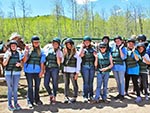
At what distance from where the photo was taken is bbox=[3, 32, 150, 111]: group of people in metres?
6.51

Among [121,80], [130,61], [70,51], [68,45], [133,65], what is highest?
[68,45]

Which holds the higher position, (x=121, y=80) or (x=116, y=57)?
(x=116, y=57)

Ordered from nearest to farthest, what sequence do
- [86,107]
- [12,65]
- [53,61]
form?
[12,65] < [86,107] < [53,61]

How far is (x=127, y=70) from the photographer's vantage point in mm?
7488

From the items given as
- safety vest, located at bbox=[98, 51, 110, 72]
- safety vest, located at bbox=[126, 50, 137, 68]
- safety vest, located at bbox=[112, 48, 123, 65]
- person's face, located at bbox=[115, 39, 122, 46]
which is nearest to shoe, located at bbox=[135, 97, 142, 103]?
safety vest, located at bbox=[126, 50, 137, 68]

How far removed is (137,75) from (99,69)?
1.05 m

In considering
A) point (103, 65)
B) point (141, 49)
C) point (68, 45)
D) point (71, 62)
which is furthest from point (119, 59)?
point (68, 45)

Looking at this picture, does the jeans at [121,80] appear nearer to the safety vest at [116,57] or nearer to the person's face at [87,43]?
the safety vest at [116,57]

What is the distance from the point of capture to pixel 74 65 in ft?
22.9

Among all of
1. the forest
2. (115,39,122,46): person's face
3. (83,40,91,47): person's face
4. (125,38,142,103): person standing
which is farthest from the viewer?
the forest

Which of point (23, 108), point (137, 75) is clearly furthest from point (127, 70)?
point (23, 108)

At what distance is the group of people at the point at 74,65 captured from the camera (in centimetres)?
651

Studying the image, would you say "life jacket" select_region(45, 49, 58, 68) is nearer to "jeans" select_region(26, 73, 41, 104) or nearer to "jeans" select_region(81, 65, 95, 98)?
"jeans" select_region(26, 73, 41, 104)

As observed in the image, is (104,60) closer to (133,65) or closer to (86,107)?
(133,65)
